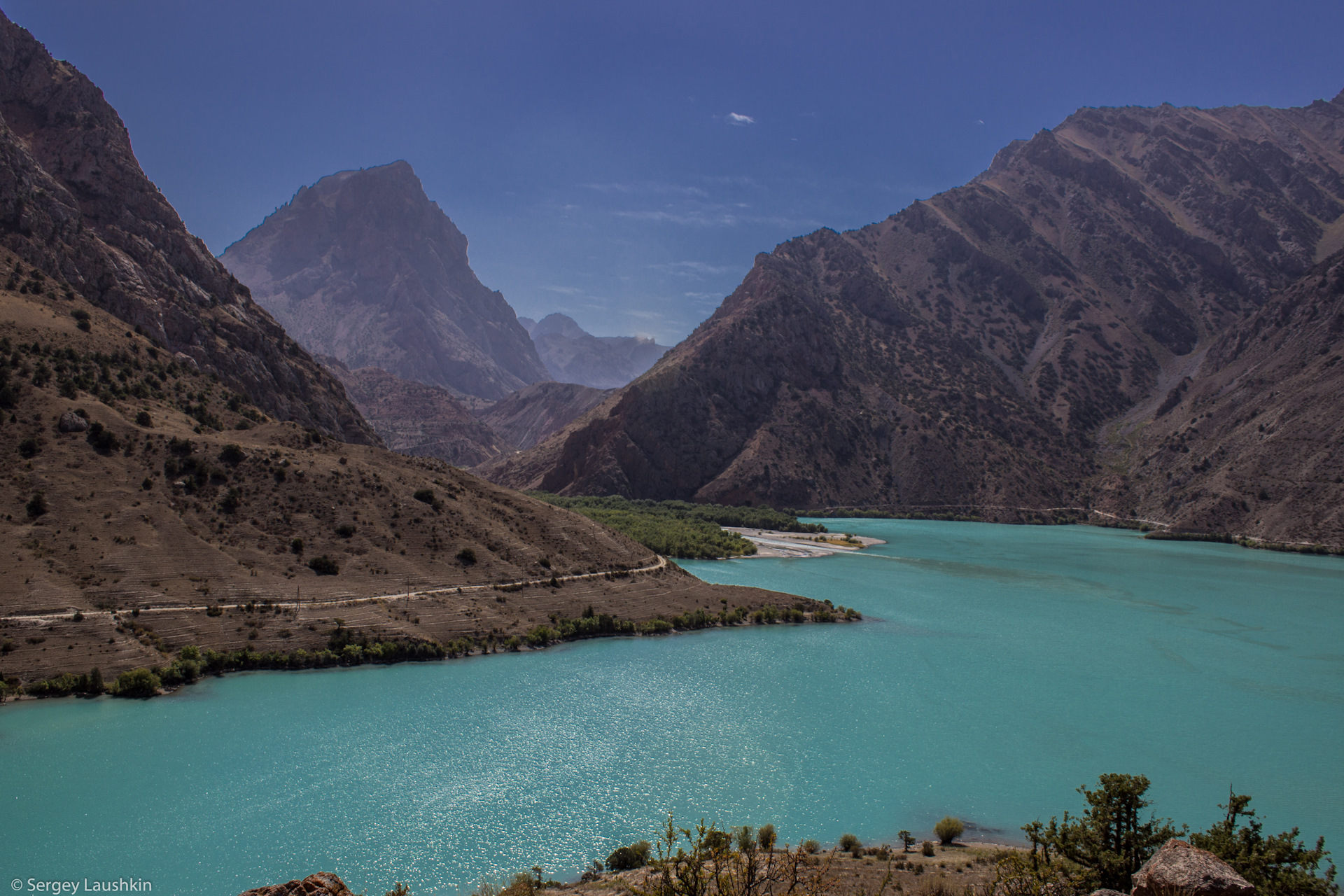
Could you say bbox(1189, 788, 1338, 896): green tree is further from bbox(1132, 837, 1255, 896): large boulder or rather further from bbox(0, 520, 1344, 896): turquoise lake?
bbox(0, 520, 1344, 896): turquoise lake

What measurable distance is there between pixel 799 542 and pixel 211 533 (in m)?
88.3

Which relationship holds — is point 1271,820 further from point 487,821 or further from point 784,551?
point 784,551

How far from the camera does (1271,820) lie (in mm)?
31969

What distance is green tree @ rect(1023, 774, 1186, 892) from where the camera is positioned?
18891mm

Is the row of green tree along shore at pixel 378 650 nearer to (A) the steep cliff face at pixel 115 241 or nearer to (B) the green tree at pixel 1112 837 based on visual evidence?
(B) the green tree at pixel 1112 837

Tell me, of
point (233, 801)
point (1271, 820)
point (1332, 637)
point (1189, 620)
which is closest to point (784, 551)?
point (1189, 620)

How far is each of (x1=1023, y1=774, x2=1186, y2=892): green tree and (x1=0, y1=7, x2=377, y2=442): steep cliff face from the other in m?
84.4

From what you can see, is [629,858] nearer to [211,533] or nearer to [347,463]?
[211,533]

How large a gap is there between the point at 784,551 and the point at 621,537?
36912mm

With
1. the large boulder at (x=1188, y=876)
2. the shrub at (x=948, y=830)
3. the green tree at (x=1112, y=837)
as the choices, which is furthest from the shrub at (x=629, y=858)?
the large boulder at (x=1188, y=876)

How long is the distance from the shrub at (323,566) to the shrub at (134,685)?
15.4 meters

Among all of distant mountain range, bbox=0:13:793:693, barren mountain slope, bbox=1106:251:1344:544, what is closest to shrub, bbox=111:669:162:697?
distant mountain range, bbox=0:13:793:693

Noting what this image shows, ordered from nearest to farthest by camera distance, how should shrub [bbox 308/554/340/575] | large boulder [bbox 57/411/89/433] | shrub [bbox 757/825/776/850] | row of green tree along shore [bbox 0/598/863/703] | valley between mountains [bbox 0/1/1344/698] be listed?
shrub [bbox 757/825/776/850] < row of green tree along shore [bbox 0/598/863/703] < valley between mountains [bbox 0/1/1344/698] < large boulder [bbox 57/411/89/433] < shrub [bbox 308/554/340/575]

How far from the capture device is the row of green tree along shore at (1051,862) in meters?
14.0
